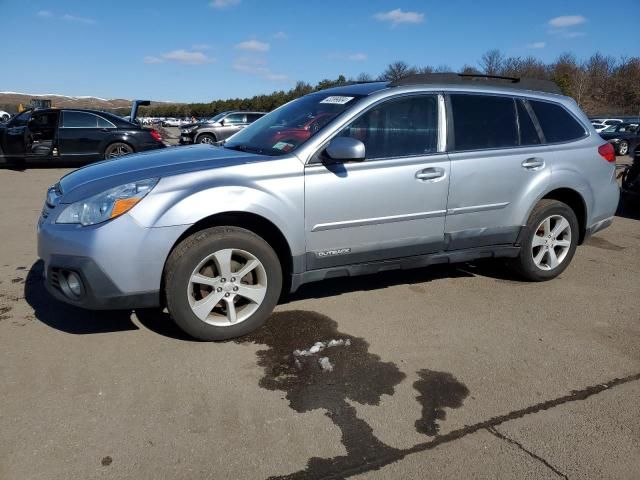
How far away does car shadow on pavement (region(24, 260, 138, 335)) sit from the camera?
140 inches

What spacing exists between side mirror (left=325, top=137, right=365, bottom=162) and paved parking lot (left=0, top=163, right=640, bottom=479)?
1233 millimetres

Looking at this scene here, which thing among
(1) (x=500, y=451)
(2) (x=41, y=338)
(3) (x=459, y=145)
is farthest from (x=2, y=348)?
(3) (x=459, y=145)

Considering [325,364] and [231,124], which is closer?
[325,364]

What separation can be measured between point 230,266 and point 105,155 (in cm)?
988

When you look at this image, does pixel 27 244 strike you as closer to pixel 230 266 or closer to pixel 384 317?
pixel 230 266

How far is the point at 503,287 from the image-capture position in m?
4.62

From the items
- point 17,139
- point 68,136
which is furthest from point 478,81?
point 17,139

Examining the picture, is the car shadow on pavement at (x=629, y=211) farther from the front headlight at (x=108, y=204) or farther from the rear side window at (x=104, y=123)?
the rear side window at (x=104, y=123)

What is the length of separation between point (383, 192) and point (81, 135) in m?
10.3

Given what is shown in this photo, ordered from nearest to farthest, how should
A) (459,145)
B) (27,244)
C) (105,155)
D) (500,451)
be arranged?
(500,451), (459,145), (27,244), (105,155)

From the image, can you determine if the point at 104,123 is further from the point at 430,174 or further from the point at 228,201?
the point at 430,174

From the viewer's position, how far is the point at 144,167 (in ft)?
11.2

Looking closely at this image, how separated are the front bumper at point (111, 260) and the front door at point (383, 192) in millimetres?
997

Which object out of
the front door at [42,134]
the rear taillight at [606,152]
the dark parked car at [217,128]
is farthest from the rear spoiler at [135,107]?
the rear taillight at [606,152]
